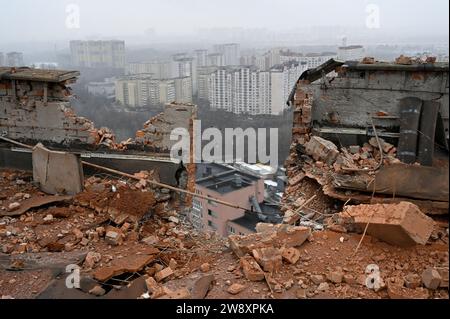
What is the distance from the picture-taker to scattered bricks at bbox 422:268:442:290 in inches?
158

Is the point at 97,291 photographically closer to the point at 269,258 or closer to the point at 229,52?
the point at 269,258

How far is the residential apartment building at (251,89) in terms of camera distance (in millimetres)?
15266

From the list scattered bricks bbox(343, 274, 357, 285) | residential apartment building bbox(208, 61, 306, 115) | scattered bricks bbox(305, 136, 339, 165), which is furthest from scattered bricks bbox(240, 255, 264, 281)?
residential apartment building bbox(208, 61, 306, 115)

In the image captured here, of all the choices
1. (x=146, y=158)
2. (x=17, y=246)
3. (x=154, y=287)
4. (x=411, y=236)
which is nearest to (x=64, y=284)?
(x=154, y=287)

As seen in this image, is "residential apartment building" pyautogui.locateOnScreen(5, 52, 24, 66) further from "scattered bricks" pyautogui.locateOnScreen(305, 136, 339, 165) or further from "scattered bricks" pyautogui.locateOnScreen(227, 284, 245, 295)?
"scattered bricks" pyautogui.locateOnScreen(227, 284, 245, 295)

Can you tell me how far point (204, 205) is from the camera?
17.0 m

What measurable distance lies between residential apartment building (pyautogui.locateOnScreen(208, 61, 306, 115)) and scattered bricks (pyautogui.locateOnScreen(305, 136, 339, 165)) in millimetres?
7363

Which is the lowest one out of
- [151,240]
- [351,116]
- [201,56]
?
[151,240]

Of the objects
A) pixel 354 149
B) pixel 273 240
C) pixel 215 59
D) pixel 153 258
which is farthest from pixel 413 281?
pixel 215 59

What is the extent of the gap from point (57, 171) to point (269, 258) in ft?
13.1

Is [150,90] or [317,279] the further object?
[150,90]

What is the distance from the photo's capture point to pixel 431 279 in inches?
158
